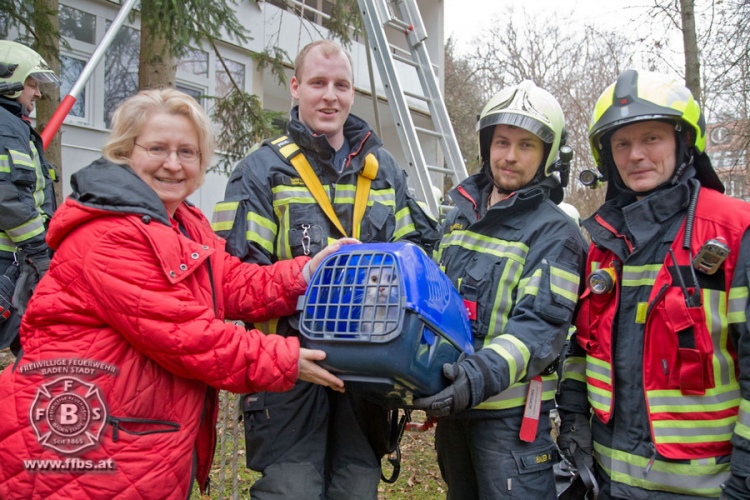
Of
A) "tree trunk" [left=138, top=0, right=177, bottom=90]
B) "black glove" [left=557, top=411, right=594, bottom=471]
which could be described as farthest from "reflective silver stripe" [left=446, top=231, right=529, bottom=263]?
"tree trunk" [left=138, top=0, right=177, bottom=90]

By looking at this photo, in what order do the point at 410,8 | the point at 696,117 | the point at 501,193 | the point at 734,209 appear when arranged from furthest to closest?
1. the point at 410,8
2. the point at 501,193
3. the point at 696,117
4. the point at 734,209

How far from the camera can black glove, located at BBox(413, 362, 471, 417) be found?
2004mm

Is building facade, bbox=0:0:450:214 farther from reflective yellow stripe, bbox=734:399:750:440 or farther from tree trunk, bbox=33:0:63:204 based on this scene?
reflective yellow stripe, bbox=734:399:750:440

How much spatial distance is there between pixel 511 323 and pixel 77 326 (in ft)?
4.91

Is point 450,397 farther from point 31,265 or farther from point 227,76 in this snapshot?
point 227,76

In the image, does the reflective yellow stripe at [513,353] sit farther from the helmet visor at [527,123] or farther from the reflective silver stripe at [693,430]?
the helmet visor at [527,123]

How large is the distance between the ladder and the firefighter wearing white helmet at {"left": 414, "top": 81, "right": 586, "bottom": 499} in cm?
276

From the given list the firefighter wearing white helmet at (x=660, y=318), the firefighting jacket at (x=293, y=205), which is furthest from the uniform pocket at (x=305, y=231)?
the firefighter wearing white helmet at (x=660, y=318)

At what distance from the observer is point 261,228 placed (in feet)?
8.37

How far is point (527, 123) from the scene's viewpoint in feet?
8.58

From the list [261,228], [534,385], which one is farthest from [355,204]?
[534,385]

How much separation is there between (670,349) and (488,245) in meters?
0.80

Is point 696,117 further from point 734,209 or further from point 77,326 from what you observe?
point 77,326

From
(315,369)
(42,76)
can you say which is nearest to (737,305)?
(315,369)
